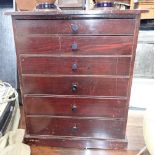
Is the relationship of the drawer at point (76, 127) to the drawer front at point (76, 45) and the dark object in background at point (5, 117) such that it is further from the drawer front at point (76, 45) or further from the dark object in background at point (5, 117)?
the drawer front at point (76, 45)

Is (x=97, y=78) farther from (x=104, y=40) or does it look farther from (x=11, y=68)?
(x=11, y=68)

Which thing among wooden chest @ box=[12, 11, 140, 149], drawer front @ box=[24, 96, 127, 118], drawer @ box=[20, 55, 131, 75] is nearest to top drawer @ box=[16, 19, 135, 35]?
wooden chest @ box=[12, 11, 140, 149]

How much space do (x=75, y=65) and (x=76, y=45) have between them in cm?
12

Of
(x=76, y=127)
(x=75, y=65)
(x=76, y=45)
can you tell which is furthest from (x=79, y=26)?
(x=76, y=127)

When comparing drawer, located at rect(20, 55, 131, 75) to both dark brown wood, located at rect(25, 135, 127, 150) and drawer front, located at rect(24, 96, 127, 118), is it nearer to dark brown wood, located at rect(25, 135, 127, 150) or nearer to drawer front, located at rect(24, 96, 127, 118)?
drawer front, located at rect(24, 96, 127, 118)

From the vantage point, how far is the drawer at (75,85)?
130cm

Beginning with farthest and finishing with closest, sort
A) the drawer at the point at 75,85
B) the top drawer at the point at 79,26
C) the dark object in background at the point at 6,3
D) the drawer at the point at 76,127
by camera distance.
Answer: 1. the dark object in background at the point at 6,3
2. the drawer at the point at 76,127
3. the drawer at the point at 75,85
4. the top drawer at the point at 79,26

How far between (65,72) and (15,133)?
1.92 ft

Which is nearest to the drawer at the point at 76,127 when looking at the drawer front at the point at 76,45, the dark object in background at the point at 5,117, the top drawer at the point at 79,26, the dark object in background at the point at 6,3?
the dark object in background at the point at 5,117

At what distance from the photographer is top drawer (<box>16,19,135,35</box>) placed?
3.84 feet

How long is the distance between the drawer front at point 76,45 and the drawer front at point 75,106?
316mm

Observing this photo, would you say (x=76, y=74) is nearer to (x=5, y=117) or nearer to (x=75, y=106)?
(x=75, y=106)

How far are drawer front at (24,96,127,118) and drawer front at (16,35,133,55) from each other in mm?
316

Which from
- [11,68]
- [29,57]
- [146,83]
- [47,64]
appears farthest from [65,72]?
[146,83]
